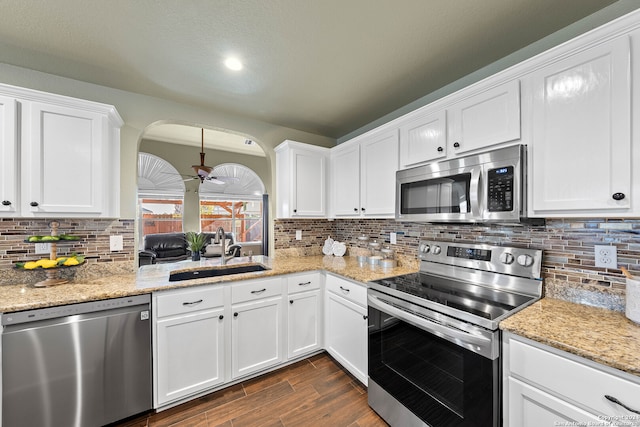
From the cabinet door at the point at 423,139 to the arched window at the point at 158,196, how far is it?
4993mm

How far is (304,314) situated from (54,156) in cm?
224

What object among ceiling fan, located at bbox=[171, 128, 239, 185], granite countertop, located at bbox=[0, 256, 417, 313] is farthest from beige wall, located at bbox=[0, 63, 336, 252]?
ceiling fan, located at bbox=[171, 128, 239, 185]

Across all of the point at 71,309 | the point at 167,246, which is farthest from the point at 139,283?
the point at 167,246

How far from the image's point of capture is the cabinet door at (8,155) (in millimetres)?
1582

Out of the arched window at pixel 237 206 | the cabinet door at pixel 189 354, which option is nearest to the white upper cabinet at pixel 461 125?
the cabinet door at pixel 189 354

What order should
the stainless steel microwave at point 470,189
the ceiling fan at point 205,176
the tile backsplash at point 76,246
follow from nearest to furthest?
the stainless steel microwave at point 470,189 < the tile backsplash at point 76,246 < the ceiling fan at point 205,176

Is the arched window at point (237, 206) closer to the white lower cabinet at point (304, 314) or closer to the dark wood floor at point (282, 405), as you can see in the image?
the white lower cabinet at point (304, 314)

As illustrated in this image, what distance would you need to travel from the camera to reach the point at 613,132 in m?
1.08

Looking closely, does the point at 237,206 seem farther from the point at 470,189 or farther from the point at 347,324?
the point at 470,189

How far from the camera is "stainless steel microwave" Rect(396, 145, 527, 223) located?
53.2 inches

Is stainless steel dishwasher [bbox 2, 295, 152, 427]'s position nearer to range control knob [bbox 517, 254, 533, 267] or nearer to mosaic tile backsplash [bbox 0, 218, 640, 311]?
mosaic tile backsplash [bbox 0, 218, 640, 311]

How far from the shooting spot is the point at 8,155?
160cm

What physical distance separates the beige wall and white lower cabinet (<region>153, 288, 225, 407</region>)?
1007 millimetres

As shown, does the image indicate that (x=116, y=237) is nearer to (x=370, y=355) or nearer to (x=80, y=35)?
(x=80, y=35)
